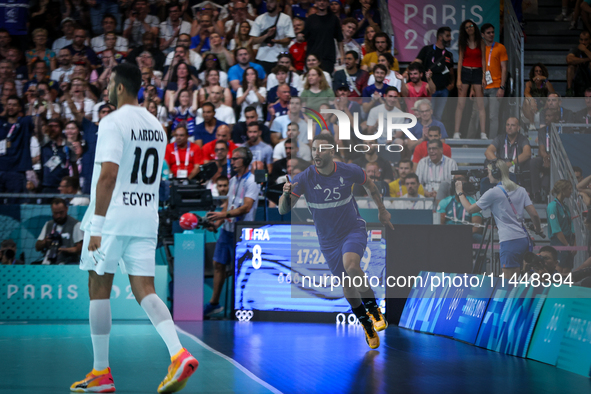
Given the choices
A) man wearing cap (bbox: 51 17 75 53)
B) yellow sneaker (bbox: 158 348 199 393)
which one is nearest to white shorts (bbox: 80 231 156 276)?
yellow sneaker (bbox: 158 348 199 393)

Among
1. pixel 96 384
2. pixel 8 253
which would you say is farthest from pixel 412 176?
pixel 8 253

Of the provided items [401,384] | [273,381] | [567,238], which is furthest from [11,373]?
[567,238]

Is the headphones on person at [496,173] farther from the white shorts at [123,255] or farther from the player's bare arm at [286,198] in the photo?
the white shorts at [123,255]

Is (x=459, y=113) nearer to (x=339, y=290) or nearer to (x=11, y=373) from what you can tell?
(x=339, y=290)

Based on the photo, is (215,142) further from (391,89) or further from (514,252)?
(514,252)

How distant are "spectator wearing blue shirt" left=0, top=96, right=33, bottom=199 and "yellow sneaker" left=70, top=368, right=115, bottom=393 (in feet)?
23.6

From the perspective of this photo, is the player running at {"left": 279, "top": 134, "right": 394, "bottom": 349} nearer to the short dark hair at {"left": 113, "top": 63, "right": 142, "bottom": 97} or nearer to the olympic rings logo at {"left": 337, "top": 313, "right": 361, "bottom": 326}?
the olympic rings logo at {"left": 337, "top": 313, "right": 361, "bottom": 326}

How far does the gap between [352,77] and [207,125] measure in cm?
284

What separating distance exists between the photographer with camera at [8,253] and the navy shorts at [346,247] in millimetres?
4942

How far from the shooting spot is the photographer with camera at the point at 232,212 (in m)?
9.78

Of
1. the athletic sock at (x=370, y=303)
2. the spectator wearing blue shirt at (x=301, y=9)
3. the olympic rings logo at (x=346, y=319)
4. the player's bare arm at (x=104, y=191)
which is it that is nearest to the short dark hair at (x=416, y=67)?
the spectator wearing blue shirt at (x=301, y=9)

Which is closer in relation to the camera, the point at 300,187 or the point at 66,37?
the point at 300,187

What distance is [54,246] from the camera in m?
9.77

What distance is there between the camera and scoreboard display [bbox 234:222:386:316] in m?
9.43
